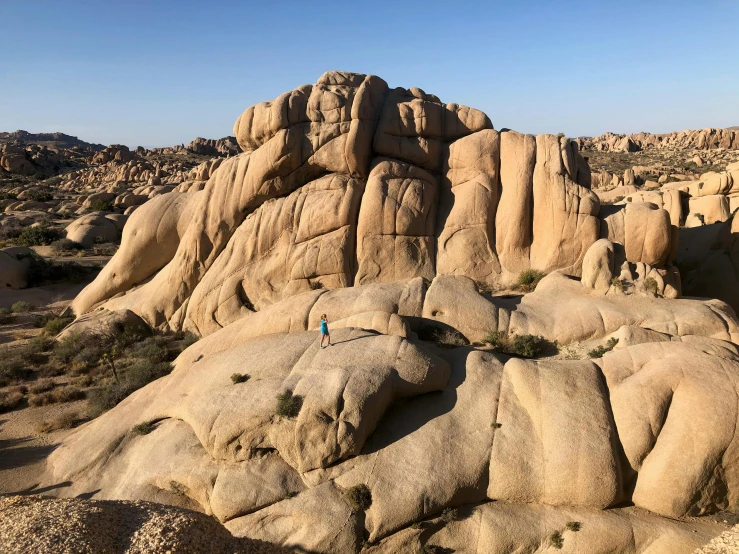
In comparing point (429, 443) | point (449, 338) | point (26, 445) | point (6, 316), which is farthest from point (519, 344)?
point (6, 316)

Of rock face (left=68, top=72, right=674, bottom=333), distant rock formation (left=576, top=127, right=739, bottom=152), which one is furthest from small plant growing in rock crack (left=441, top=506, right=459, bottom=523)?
distant rock formation (left=576, top=127, right=739, bottom=152)

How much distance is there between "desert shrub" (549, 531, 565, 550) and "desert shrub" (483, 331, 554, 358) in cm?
621

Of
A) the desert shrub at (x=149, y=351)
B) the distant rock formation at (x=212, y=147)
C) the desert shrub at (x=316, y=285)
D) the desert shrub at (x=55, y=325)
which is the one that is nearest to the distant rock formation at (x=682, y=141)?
the desert shrub at (x=316, y=285)

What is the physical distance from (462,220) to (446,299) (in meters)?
6.99

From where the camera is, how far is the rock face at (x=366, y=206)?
23.7m

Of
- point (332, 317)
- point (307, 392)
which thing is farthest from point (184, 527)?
point (332, 317)

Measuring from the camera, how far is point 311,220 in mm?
24562

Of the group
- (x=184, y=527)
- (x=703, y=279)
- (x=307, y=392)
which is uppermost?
(x=703, y=279)

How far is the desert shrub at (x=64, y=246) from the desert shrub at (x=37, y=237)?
1.33m

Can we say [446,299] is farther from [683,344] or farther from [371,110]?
[371,110]

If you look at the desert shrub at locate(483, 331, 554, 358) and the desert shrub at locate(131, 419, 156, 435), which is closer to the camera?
the desert shrub at locate(131, 419, 156, 435)

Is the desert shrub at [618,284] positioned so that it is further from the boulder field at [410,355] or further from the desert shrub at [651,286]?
the desert shrub at [651,286]

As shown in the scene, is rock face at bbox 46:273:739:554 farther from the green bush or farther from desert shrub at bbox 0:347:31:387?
the green bush

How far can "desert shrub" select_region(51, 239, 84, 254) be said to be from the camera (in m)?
41.7
